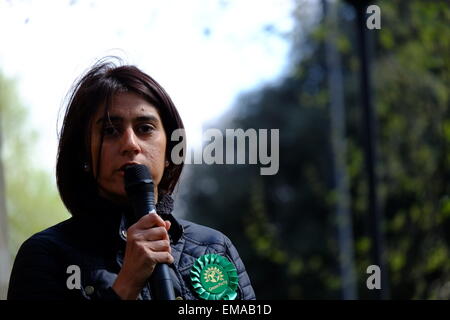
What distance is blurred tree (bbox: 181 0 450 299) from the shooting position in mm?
10328

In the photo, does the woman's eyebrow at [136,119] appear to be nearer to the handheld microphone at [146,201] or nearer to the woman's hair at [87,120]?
the woman's hair at [87,120]

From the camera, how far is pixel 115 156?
2242mm

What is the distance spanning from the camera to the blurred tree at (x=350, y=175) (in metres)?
→ 10.3

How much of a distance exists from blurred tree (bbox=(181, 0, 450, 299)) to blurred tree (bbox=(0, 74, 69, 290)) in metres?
1.57

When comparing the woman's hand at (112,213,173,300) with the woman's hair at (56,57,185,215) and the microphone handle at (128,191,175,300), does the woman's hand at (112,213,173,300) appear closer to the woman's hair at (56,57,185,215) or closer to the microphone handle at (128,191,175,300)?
the microphone handle at (128,191,175,300)

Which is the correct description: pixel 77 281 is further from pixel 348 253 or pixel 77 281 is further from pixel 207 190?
pixel 207 190

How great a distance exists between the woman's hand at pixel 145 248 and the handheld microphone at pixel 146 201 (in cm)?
2

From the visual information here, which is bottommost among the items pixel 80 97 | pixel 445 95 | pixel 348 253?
pixel 348 253

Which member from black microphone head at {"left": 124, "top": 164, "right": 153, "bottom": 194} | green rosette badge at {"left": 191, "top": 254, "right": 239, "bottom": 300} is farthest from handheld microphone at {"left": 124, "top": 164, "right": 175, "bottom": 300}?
green rosette badge at {"left": 191, "top": 254, "right": 239, "bottom": 300}

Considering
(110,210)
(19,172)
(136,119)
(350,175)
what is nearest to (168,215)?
(110,210)
